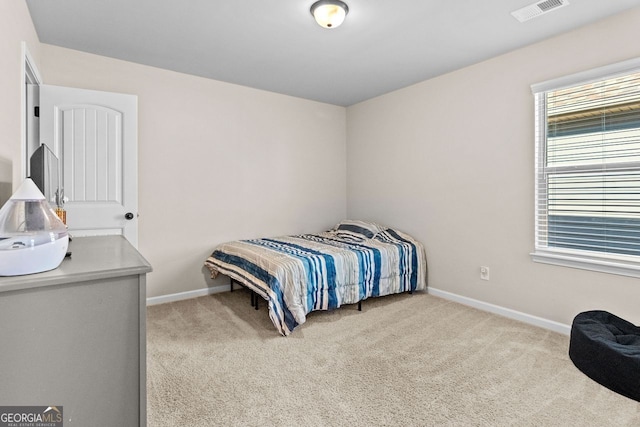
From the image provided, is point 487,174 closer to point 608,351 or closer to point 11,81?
point 608,351

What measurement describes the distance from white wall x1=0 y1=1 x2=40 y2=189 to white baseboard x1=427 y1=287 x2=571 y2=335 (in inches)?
146

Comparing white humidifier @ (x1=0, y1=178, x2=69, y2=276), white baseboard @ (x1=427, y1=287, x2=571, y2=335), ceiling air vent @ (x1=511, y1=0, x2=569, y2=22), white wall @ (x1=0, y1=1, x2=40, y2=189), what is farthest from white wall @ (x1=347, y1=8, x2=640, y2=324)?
white wall @ (x1=0, y1=1, x2=40, y2=189)

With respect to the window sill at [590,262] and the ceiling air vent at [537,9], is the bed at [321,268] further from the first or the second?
the ceiling air vent at [537,9]

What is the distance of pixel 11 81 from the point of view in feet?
6.29

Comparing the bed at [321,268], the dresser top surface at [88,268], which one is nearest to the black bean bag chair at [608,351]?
the bed at [321,268]

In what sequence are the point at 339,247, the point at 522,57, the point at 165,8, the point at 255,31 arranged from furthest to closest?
1. the point at 339,247
2. the point at 522,57
3. the point at 255,31
4. the point at 165,8

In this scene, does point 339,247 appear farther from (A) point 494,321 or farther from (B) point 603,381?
(B) point 603,381

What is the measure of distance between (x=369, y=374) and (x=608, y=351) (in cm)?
133

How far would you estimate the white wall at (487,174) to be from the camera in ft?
8.60

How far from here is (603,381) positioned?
6.41 ft

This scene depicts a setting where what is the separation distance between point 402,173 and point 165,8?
9.41 feet

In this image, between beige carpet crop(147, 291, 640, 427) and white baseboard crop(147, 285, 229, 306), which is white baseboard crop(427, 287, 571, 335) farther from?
white baseboard crop(147, 285, 229, 306)

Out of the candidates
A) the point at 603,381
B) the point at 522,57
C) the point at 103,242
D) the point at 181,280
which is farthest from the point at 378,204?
the point at 103,242

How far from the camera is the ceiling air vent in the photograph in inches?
89.3
